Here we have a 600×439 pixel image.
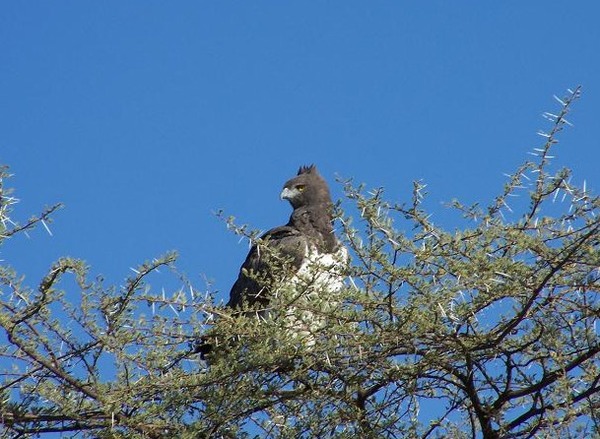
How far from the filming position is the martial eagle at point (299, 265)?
611 cm

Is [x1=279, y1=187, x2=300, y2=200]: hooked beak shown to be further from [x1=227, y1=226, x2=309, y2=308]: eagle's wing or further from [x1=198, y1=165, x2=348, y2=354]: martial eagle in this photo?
[x1=227, y1=226, x2=309, y2=308]: eagle's wing

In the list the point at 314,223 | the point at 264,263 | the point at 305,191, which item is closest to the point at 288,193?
the point at 305,191

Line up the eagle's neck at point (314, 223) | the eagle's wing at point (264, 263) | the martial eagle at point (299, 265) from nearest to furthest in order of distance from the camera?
1. the martial eagle at point (299, 265)
2. the eagle's wing at point (264, 263)
3. the eagle's neck at point (314, 223)

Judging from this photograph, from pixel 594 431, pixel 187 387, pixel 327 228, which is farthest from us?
pixel 327 228

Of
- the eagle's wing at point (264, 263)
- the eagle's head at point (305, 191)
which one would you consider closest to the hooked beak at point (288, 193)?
the eagle's head at point (305, 191)

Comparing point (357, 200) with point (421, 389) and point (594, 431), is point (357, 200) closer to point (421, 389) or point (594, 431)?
point (421, 389)

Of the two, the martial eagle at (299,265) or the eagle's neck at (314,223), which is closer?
the martial eagle at (299,265)

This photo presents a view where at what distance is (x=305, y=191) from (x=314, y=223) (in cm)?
95

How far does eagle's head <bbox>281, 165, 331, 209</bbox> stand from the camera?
10898 millimetres

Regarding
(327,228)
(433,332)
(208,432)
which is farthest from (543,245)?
(327,228)

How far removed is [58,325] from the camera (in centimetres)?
612

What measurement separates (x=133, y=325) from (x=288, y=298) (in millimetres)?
878

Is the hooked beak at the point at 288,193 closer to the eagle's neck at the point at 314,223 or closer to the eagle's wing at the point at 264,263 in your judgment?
the eagle's neck at the point at 314,223

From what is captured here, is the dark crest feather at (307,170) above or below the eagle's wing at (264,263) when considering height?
above
